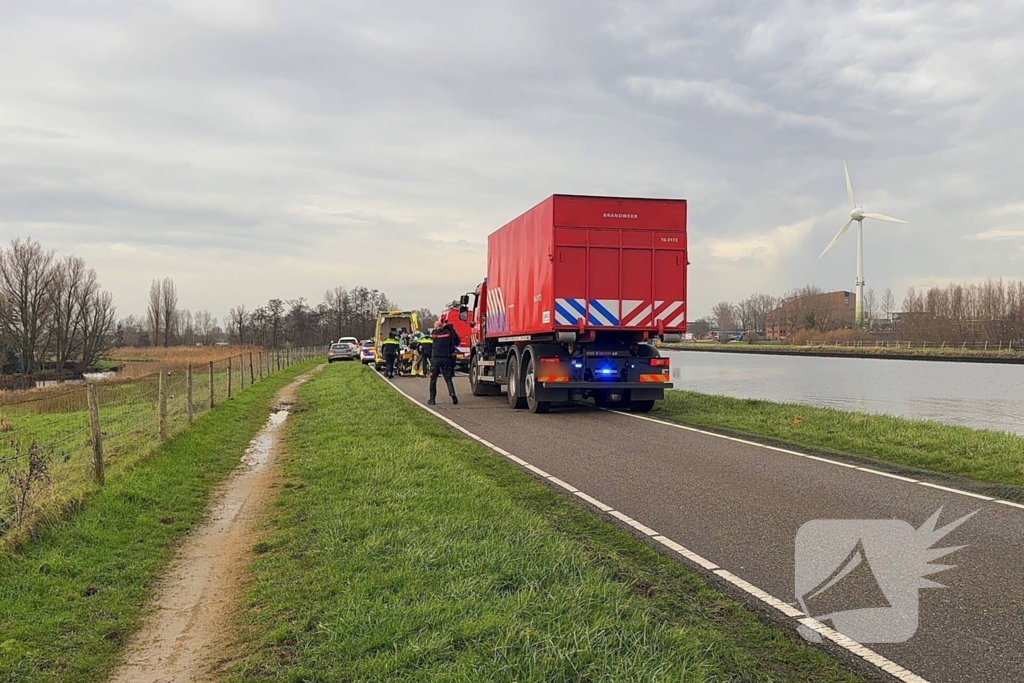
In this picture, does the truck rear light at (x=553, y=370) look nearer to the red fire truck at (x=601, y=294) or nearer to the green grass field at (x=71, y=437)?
the red fire truck at (x=601, y=294)

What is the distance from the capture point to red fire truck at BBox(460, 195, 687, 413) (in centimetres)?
1487

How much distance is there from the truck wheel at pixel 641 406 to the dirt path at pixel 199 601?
8868mm

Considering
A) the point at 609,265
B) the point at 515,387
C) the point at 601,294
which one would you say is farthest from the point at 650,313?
the point at 515,387

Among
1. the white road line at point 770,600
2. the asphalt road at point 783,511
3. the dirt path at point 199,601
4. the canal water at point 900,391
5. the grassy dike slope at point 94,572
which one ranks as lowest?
the canal water at point 900,391

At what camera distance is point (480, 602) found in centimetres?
442

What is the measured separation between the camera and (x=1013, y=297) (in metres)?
76.9

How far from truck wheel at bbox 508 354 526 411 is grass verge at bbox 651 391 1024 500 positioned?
9.55ft

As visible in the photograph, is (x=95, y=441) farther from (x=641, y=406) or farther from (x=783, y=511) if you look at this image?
(x=641, y=406)

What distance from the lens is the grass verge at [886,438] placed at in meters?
9.21

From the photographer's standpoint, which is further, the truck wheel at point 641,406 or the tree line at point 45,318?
the tree line at point 45,318

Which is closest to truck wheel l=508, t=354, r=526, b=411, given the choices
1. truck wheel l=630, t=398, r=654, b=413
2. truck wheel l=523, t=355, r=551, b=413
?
truck wheel l=523, t=355, r=551, b=413

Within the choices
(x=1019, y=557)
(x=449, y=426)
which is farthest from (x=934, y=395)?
(x=1019, y=557)

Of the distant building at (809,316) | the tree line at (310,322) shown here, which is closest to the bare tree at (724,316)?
the distant building at (809,316)

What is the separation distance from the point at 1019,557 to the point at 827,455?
486 centimetres
